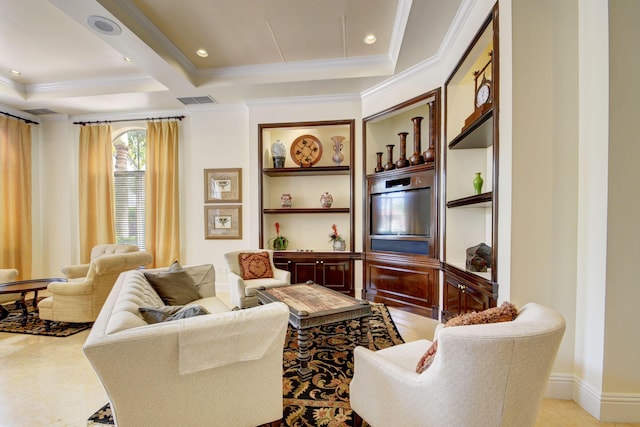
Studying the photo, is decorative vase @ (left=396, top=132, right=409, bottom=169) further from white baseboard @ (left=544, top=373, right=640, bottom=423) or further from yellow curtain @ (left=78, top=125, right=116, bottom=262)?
yellow curtain @ (left=78, top=125, right=116, bottom=262)

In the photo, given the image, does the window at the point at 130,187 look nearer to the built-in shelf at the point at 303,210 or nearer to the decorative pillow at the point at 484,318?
the built-in shelf at the point at 303,210

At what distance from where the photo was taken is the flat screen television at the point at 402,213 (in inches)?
141

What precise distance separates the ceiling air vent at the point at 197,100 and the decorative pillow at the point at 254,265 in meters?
2.60

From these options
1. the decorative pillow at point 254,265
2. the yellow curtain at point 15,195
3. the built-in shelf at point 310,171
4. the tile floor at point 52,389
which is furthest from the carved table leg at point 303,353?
the yellow curtain at point 15,195

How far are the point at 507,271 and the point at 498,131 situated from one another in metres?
1.05

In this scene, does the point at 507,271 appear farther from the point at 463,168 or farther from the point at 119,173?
the point at 119,173

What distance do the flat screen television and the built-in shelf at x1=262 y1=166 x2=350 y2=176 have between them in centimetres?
70

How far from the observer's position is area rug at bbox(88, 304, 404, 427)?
5.61 feet

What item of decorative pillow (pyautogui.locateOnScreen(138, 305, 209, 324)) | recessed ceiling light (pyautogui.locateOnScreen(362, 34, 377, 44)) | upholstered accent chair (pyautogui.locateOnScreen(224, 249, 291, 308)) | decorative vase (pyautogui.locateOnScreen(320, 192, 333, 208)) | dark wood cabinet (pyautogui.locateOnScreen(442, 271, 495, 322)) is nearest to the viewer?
decorative pillow (pyautogui.locateOnScreen(138, 305, 209, 324))

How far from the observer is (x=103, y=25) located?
8.76ft

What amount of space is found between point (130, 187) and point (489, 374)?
606cm

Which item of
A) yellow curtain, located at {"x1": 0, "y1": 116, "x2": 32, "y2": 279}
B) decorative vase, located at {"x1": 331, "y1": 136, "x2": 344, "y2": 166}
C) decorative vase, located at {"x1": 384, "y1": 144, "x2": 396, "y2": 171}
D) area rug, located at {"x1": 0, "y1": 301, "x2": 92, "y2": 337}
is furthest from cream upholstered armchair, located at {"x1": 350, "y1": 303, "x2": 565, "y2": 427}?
yellow curtain, located at {"x1": 0, "y1": 116, "x2": 32, "y2": 279}

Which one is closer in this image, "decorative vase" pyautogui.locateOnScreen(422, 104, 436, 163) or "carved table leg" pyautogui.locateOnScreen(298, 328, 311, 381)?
"carved table leg" pyautogui.locateOnScreen(298, 328, 311, 381)

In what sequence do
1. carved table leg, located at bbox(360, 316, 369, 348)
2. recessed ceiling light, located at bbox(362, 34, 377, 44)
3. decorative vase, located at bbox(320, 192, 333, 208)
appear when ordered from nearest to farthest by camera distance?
1. carved table leg, located at bbox(360, 316, 369, 348)
2. recessed ceiling light, located at bbox(362, 34, 377, 44)
3. decorative vase, located at bbox(320, 192, 333, 208)
